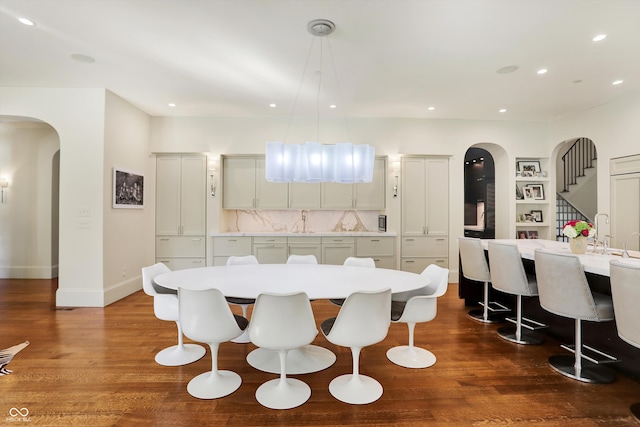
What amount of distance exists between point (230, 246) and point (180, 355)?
263 cm

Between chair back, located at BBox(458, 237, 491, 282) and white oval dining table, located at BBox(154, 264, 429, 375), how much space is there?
122cm

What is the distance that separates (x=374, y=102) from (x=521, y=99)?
213 centimetres

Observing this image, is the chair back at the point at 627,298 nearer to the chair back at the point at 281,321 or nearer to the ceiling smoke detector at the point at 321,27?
the chair back at the point at 281,321

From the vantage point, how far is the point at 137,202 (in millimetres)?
4887

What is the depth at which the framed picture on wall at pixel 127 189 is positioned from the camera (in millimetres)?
4379

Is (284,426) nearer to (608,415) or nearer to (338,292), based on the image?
(338,292)

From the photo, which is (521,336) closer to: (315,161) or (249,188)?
(315,161)

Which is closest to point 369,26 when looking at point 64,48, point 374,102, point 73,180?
point 374,102

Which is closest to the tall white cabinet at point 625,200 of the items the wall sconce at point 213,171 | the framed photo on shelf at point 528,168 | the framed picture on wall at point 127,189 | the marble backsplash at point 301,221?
the framed photo on shelf at point 528,168

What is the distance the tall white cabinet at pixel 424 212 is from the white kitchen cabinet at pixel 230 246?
2680 mm

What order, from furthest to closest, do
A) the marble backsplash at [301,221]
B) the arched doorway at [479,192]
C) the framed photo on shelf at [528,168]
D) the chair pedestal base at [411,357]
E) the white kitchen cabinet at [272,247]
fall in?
the arched doorway at [479,192], the marble backsplash at [301,221], the framed photo on shelf at [528,168], the white kitchen cabinet at [272,247], the chair pedestal base at [411,357]

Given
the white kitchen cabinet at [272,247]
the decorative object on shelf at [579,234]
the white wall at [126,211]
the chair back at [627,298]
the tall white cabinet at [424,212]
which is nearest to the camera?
the chair back at [627,298]

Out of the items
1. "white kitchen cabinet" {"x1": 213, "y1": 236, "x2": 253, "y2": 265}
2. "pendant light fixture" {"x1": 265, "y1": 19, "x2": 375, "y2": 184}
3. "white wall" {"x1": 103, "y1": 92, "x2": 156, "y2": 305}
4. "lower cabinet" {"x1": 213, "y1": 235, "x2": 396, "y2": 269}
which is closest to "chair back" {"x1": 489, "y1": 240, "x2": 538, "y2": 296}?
"pendant light fixture" {"x1": 265, "y1": 19, "x2": 375, "y2": 184}

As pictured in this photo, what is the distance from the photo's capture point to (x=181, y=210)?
5324mm
